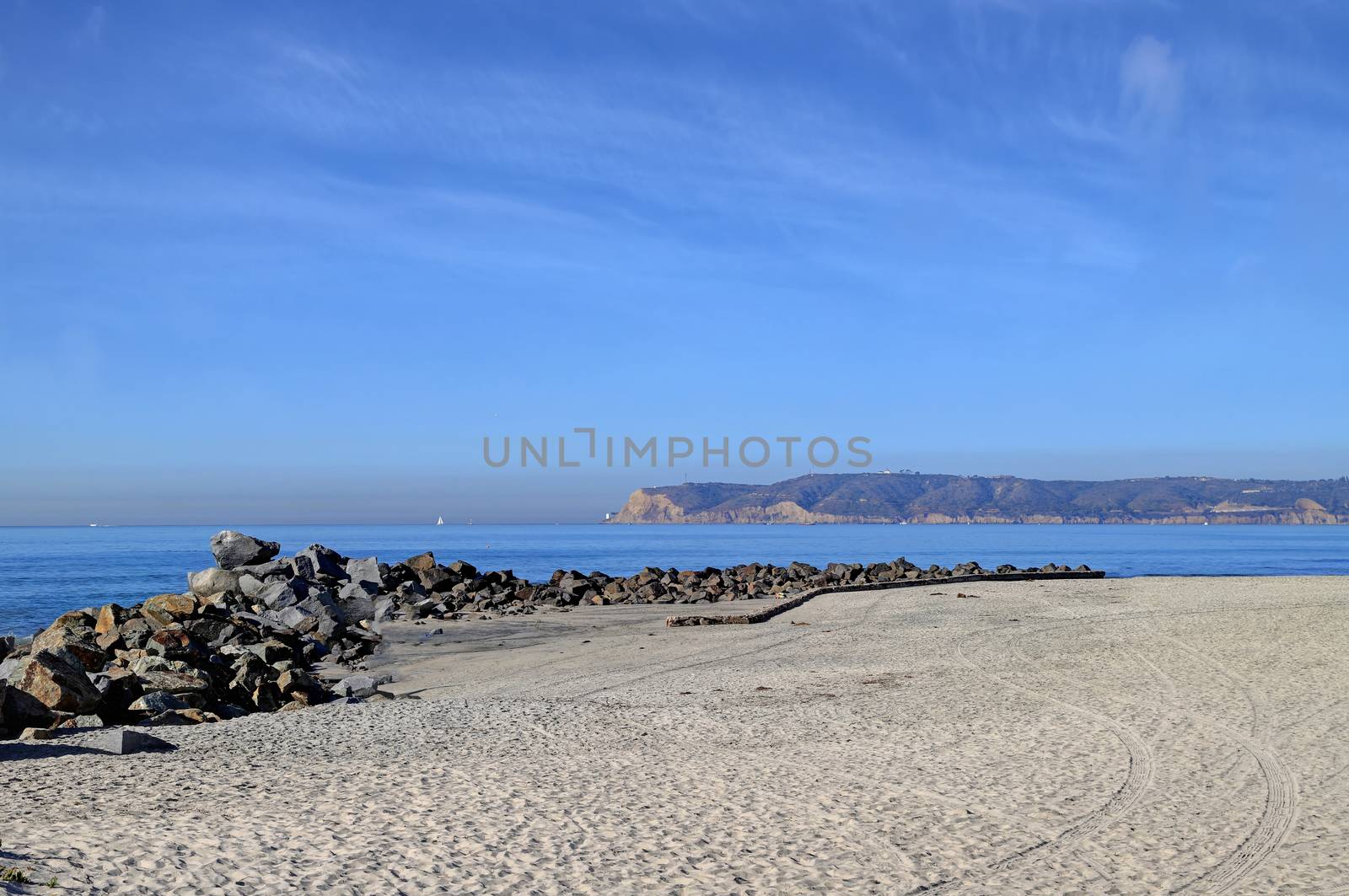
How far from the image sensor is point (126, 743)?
9.19 meters

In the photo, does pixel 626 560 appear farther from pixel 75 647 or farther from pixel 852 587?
pixel 75 647

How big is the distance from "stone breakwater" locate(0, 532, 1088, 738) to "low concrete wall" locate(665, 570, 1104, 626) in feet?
0.77

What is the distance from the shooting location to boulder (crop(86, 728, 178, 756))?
912cm

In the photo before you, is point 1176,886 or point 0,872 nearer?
point 0,872

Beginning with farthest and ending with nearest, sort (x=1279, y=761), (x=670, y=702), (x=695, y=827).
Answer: (x=670, y=702), (x=1279, y=761), (x=695, y=827)

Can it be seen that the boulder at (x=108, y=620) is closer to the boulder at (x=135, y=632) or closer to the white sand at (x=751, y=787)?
the boulder at (x=135, y=632)

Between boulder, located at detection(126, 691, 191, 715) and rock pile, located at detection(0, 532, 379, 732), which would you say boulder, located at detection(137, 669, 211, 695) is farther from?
boulder, located at detection(126, 691, 191, 715)

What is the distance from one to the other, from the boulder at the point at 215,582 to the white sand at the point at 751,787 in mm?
15623

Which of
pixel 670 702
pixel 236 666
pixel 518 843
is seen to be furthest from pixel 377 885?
pixel 236 666

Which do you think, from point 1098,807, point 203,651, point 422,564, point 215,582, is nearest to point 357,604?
point 215,582

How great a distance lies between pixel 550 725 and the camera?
35.8ft

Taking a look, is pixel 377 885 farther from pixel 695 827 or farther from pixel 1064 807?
pixel 1064 807

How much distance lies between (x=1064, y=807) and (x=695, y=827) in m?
2.65

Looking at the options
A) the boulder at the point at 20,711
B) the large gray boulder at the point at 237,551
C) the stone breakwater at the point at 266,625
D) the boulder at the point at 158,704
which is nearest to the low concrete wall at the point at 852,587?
the stone breakwater at the point at 266,625
